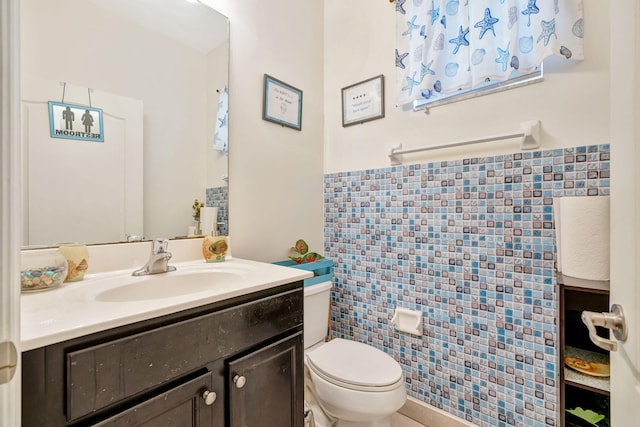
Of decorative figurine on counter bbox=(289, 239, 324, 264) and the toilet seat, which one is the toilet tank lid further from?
decorative figurine on counter bbox=(289, 239, 324, 264)

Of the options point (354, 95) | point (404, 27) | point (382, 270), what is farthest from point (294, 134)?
point (382, 270)

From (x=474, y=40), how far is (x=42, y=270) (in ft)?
6.09

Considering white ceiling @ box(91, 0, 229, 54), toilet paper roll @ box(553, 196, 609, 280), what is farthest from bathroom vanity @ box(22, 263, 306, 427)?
white ceiling @ box(91, 0, 229, 54)

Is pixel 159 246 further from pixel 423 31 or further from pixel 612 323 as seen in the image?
pixel 423 31

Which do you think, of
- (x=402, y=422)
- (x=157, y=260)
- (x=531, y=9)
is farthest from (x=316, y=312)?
(x=531, y=9)

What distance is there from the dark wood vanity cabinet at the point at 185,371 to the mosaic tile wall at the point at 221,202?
560mm

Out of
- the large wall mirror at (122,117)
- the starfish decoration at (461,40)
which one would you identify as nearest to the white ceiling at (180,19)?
the large wall mirror at (122,117)

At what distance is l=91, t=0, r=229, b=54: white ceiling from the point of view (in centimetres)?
113

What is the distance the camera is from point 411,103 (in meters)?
1.57

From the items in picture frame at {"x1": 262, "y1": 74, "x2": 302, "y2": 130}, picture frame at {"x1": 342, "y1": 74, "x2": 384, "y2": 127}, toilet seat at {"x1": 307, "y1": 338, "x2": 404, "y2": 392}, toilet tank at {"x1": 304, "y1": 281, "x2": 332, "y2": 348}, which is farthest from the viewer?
picture frame at {"x1": 342, "y1": 74, "x2": 384, "y2": 127}

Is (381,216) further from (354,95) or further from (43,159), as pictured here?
(43,159)

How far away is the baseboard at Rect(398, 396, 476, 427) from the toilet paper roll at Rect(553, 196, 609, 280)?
2.97 feet

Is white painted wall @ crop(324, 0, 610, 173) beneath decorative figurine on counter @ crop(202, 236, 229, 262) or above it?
above

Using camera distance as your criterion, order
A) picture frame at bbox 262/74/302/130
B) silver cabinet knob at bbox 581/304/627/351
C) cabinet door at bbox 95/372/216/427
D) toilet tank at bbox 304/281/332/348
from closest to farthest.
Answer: silver cabinet knob at bbox 581/304/627/351 < cabinet door at bbox 95/372/216/427 < toilet tank at bbox 304/281/332/348 < picture frame at bbox 262/74/302/130
